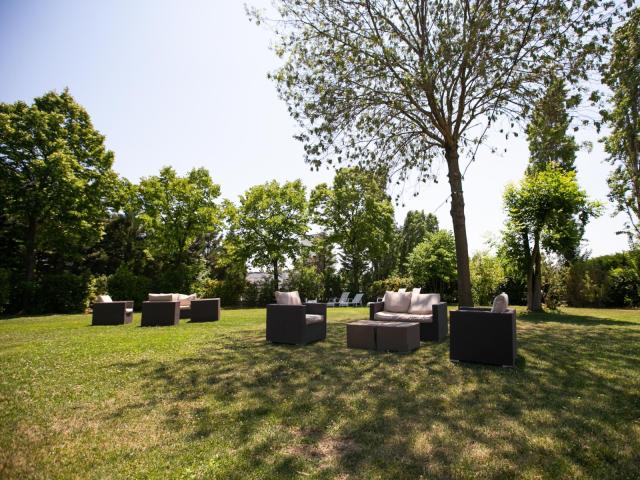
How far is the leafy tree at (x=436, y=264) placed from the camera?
2075cm

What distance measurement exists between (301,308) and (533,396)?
4.27m

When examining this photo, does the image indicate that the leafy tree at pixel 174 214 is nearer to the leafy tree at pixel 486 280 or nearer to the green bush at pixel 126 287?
the green bush at pixel 126 287

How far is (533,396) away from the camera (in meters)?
4.15

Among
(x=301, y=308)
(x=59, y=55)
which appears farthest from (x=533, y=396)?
(x=59, y=55)

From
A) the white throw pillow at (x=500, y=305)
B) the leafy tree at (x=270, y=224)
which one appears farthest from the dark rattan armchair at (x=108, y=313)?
the leafy tree at (x=270, y=224)

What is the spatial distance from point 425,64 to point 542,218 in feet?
25.3

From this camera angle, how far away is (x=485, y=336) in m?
5.59

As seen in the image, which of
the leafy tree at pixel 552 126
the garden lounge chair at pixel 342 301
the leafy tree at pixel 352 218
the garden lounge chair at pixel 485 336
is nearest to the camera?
the garden lounge chair at pixel 485 336

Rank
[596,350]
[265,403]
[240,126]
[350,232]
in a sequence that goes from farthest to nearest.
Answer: [350,232] < [240,126] < [596,350] < [265,403]

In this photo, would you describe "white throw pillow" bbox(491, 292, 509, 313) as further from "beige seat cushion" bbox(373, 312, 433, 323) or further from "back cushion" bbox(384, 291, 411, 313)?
"back cushion" bbox(384, 291, 411, 313)

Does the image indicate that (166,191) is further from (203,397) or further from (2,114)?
(203,397)

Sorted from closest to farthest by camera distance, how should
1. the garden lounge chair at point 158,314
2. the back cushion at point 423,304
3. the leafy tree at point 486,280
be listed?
the back cushion at point 423,304
the garden lounge chair at point 158,314
the leafy tree at point 486,280

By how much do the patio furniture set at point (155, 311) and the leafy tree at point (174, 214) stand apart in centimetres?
1168

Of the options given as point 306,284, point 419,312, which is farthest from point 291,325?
point 306,284
